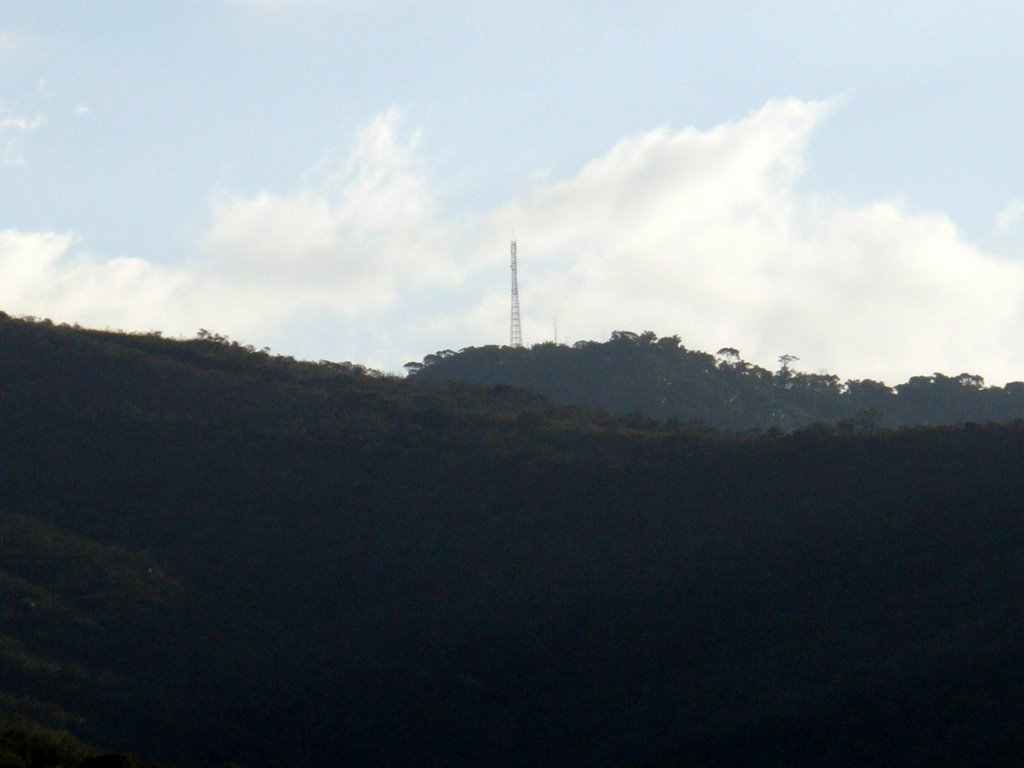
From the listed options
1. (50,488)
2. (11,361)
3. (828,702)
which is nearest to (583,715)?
(828,702)

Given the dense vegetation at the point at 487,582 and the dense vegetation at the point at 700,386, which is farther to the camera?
the dense vegetation at the point at 700,386

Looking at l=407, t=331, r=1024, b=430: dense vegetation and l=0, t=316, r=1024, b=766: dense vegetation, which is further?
l=407, t=331, r=1024, b=430: dense vegetation

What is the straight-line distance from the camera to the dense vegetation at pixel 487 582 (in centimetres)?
2286

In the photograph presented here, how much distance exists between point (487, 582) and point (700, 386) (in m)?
42.5

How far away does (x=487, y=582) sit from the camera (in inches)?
1166

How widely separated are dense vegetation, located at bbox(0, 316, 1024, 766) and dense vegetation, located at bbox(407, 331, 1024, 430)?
27.1m

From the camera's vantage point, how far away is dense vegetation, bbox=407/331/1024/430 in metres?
66.5

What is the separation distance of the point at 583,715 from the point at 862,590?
6.01m

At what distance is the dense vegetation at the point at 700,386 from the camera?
66.5 metres

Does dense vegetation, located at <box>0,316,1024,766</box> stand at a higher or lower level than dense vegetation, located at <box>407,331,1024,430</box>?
lower

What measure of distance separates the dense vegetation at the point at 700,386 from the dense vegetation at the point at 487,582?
27.1 m

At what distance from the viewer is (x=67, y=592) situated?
2875cm

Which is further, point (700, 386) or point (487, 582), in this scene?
point (700, 386)

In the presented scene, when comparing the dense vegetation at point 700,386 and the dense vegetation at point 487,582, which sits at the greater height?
the dense vegetation at point 700,386
